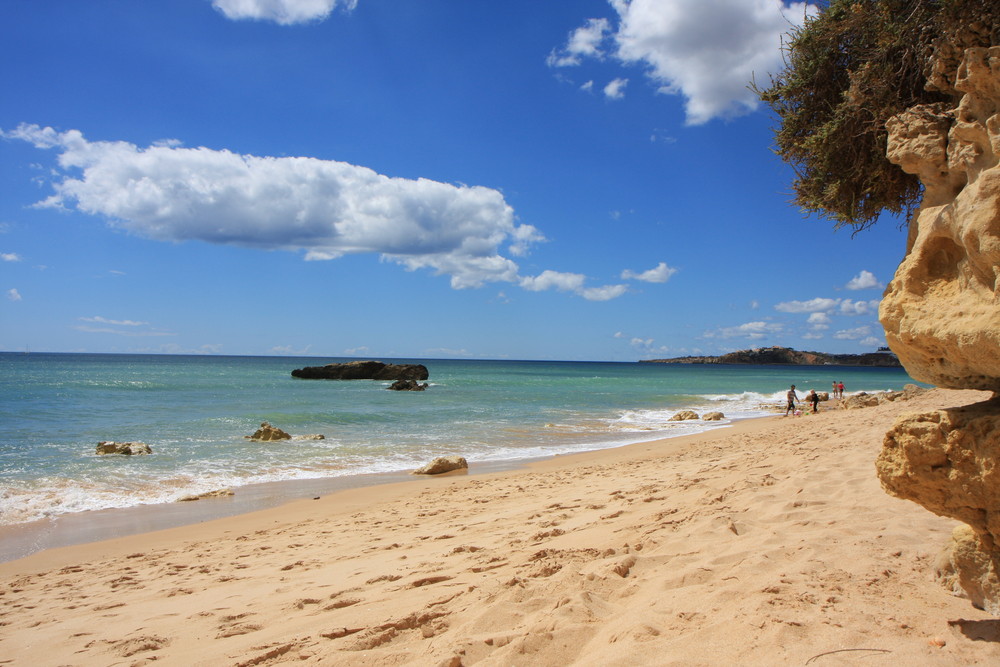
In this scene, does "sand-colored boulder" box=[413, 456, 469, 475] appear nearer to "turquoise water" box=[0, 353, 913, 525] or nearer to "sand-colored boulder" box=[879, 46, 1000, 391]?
"turquoise water" box=[0, 353, 913, 525]

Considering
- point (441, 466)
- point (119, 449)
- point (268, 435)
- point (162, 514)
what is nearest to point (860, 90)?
point (441, 466)

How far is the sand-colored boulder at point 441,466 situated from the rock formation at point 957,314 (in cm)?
1006

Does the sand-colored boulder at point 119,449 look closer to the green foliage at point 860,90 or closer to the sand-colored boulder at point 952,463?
the green foliage at point 860,90

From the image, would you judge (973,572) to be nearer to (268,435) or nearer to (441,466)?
(441,466)

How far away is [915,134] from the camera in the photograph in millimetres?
3119

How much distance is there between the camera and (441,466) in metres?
12.3

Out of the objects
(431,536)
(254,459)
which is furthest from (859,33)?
(254,459)

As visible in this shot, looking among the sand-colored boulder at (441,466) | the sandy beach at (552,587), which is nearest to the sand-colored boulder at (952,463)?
the sandy beach at (552,587)

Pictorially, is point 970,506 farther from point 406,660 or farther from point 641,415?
point 641,415

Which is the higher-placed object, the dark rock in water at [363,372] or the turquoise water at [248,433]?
the dark rock in water at [363,372]

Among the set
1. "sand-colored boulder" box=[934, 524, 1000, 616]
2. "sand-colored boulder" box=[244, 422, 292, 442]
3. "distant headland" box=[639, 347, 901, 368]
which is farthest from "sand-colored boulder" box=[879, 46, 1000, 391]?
"distant headland" box=[639, 347, 901, 368]

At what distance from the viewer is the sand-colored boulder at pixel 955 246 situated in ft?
8.16

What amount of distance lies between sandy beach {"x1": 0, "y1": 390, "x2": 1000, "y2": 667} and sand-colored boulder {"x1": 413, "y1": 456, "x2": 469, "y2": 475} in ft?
13.6

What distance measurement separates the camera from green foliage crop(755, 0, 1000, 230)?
3268 millimetres
